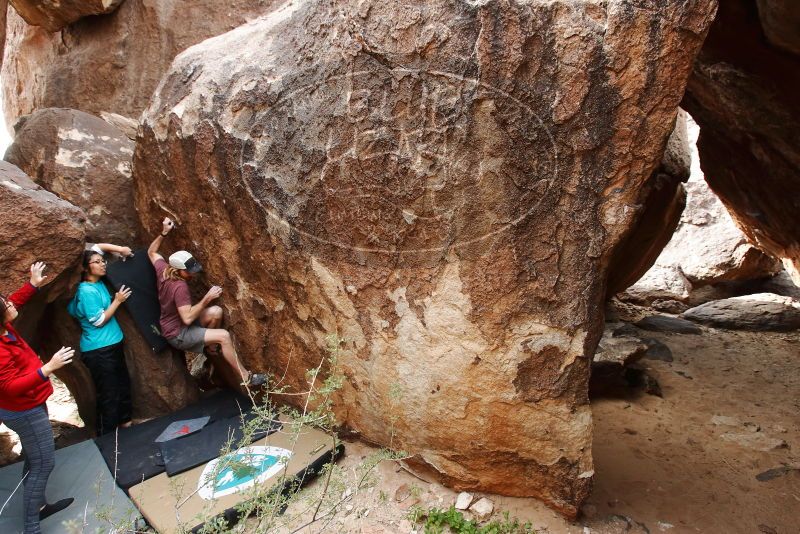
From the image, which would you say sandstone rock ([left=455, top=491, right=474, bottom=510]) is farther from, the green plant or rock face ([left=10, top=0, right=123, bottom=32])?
rock face ([left=10, top=0, right=123, bottom=32])

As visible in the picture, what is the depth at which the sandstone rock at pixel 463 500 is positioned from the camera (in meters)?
2.72

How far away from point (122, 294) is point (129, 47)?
292 cm

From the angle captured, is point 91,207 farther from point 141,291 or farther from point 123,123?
point 123,123

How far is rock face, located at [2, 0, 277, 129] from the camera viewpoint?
5.09 m

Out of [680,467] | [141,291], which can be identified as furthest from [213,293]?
[680,467]

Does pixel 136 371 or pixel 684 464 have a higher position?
pixel 136 371

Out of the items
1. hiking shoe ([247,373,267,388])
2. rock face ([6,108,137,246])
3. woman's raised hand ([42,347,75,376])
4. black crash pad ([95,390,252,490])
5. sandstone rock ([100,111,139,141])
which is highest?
sandstone rock ([100,111,139,141])

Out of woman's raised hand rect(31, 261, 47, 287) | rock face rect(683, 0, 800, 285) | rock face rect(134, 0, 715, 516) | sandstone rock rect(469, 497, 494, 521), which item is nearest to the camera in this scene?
rock face rect(134, 0, 715, 516)

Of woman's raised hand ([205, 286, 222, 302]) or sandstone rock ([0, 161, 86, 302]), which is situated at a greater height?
sandstone rock ([0, 161, 86, 302])

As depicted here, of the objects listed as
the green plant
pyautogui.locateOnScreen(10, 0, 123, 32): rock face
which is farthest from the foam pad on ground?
pyautogui.locateOnScreen(10, 0, 123, 32): rock face

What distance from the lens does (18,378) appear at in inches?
97.8

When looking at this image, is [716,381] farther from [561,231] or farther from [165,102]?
[165,102]

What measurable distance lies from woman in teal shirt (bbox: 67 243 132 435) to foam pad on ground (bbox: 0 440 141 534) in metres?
0.30

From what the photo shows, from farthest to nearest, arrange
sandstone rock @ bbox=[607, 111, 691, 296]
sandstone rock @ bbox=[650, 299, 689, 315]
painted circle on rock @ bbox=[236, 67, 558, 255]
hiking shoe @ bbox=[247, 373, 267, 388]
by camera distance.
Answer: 1. sandstone rock @ bbox=[650, 299, 689, 315]
2. sandstone rock @ bbox=[607, 111, 691, 296]
3. hiking shoe @ bbox=[247, 373, 267, 388]
4. painted circle on rock @ bbox=[236, 67, 558, 255]
